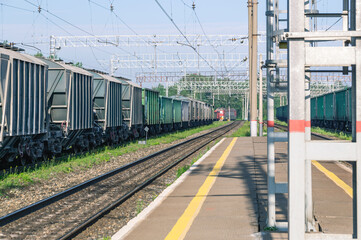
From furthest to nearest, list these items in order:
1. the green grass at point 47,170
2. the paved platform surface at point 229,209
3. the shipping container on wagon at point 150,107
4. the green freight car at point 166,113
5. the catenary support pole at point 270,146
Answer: the green freight car at point 166,113
the shipping container on wagon at point 150,107
the green grass at point 47,170
the paved platform surface at point 229,209
the catenary support pole at point 270,146

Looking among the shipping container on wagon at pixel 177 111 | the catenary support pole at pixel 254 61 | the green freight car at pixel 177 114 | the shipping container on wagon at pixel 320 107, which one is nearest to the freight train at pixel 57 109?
the catenary support pole at pixel 254 61

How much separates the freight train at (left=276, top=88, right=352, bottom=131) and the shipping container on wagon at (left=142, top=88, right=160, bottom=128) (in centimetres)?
1315

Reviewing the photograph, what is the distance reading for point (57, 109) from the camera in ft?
63.7

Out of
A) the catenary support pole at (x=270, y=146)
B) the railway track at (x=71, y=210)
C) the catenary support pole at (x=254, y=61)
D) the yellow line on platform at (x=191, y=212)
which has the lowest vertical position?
the railway track at (x=71, y=210)

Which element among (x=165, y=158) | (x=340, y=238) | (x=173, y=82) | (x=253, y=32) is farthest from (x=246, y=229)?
(x=173, y=82)

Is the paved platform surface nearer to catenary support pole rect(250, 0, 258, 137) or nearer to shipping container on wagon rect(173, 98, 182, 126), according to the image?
catenary support pole rect(250, 0, 258, 137)

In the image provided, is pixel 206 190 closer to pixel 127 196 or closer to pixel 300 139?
pixel 127 196

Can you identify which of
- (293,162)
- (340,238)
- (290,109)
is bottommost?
(340,238)

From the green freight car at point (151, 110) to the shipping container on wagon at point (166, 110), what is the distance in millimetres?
1436

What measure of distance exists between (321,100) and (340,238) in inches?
1918

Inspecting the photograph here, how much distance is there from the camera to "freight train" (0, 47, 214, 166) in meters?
14.3

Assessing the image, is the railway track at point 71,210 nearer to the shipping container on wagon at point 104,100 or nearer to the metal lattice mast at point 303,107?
the metal lattice mast at point 303,107

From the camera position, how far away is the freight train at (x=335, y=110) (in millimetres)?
36344

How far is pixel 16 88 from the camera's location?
14.5 metres
